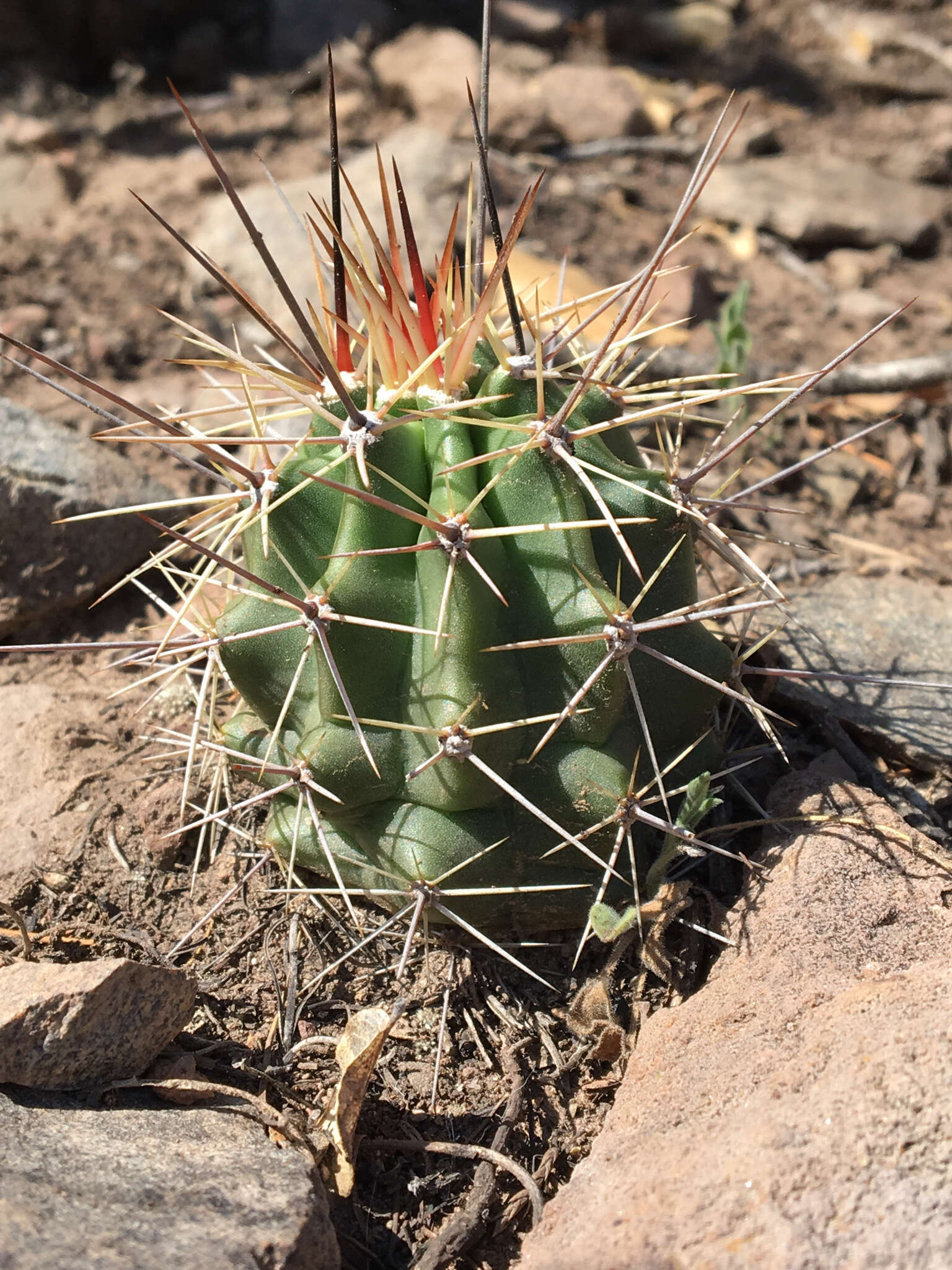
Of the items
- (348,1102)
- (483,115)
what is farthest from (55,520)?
(348,1102)

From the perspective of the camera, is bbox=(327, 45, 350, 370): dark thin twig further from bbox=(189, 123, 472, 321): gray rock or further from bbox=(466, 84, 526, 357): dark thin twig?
bbox=(189, 123, 472, 321): gray rock

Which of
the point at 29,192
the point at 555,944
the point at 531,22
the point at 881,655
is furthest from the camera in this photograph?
the point at 531,22

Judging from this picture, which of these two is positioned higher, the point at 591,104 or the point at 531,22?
the point at 531,22

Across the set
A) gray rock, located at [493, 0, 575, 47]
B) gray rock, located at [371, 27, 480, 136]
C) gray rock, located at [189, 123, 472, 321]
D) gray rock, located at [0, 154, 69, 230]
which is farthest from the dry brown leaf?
gray rock, located at [493, 0, 575, 47]

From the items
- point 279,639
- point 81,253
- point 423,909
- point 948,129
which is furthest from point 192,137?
point 423,909

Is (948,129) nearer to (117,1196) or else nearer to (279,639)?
(279,639)

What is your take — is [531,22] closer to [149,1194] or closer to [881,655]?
[881,655]
